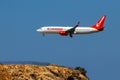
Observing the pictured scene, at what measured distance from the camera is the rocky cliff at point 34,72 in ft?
276

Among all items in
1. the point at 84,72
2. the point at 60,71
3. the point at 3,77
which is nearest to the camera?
the point at 3,77

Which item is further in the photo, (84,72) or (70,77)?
(84,72)

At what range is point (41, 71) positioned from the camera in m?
86.2

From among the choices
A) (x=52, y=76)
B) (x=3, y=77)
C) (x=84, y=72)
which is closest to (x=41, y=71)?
(x=52, y=76)

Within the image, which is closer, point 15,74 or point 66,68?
point 15,74

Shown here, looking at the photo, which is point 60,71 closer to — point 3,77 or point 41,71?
point 41,71

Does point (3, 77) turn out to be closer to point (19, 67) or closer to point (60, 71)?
point (19, 67)

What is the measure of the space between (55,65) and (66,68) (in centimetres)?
290

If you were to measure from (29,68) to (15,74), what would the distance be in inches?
125

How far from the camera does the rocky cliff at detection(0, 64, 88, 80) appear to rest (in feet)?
276

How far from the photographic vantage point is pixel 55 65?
92812 millimetres

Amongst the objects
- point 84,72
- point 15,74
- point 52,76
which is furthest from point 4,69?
point 84,72

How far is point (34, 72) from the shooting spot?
3364 inches

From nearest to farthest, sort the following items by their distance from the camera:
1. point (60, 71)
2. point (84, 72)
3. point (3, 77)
Result: point (3, 77)
point (60, 71)
point (84, 72)
